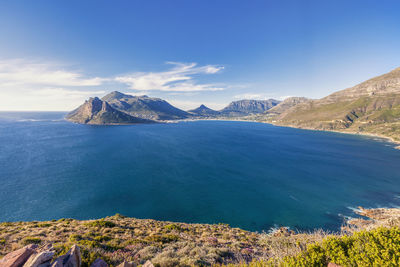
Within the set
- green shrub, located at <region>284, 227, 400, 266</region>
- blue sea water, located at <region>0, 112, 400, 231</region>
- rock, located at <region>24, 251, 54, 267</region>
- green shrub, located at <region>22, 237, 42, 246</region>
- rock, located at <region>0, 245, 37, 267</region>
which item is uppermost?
rock, located at <region>24, 251, 54, 267</region>

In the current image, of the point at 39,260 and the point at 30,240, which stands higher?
the point at 39,260

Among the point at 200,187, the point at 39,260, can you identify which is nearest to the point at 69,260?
the point at 39,260

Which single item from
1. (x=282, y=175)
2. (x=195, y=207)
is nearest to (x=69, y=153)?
(x=195, y=207)

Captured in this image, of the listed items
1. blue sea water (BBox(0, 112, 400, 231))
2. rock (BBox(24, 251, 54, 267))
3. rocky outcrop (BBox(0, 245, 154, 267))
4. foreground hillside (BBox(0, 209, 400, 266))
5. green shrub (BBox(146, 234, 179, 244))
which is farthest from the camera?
blue sea water (BBox(0, 112, 400, 231))

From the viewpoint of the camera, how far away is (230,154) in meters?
92.3

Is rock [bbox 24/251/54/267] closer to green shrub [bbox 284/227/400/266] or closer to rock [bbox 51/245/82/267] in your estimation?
rock [bbox 51/245/82/267]

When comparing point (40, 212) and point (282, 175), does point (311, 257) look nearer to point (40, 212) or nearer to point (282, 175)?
point (40, 212)

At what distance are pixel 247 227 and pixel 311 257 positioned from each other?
96.9 feet

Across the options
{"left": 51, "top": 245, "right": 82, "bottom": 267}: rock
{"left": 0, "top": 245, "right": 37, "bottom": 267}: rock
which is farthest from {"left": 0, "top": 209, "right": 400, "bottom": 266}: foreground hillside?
{"left": 51, "top": 245, "right": 82, "bottom": 267}: rock

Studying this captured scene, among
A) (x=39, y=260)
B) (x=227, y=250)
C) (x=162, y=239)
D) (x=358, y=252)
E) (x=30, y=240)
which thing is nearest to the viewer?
(x=39, y=260)

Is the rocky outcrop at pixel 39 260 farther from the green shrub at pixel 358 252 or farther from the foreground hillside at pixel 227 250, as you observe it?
the green shrub at pixel 358 252

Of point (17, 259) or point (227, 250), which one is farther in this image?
point (227, 250)

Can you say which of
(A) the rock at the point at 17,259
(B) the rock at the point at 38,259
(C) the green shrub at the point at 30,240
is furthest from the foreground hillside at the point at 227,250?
(B) the rock at the point at 38,259

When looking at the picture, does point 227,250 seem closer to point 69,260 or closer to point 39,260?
point 69,260
